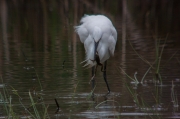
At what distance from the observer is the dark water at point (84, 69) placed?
6.65 m

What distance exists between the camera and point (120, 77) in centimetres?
859

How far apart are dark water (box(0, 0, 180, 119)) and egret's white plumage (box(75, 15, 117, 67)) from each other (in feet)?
1.38

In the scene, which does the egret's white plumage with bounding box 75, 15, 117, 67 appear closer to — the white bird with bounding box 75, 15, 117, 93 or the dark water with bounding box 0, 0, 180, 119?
the white bird with bounding box 75, 15, 117, 93

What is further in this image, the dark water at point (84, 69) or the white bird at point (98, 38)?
the white bird at point (98, 38)

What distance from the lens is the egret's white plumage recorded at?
7.83 metres

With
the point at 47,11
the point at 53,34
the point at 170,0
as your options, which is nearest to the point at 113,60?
the point at 53,34

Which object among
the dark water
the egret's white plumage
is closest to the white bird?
the egret's white plumage

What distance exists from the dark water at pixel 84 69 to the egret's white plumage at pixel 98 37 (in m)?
0.42

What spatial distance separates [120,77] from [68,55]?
246 centimetres

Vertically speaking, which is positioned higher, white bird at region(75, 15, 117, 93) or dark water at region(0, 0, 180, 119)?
white bird at region(75, 15, 117, 93)

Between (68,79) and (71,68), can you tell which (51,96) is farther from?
(71,68)

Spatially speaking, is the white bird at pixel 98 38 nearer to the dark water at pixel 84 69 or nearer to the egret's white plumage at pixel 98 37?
the egret's white plumage at pixel 98 37

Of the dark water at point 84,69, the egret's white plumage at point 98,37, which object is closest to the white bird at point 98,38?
the egret's white plumage at point 98,37

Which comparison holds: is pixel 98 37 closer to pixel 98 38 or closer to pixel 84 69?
pixel 98 38
